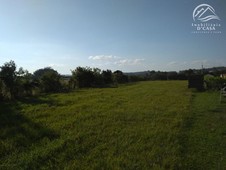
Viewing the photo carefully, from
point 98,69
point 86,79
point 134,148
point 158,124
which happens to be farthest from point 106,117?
point 98,69

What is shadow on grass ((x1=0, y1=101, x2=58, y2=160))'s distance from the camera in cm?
568

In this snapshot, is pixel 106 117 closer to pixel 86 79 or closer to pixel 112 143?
pixel 112 143

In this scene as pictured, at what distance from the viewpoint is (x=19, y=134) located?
684 cm

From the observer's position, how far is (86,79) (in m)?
33.8

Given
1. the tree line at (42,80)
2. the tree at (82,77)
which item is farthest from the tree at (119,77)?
the tree at (82,77)

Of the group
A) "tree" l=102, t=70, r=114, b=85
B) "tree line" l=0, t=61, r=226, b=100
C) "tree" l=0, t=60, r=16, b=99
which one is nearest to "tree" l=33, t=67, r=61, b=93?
"tree line" l=0, t=61, r=226, b=100

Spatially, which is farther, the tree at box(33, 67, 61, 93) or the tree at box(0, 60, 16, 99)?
the tree at box(33, 67, 61, 93)

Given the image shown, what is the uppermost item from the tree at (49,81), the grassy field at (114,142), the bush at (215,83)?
the tree at (49,81)

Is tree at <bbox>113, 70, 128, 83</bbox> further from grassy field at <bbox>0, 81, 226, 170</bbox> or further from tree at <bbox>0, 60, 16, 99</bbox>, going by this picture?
grassy field at <bbox>0, 81, 226, 170</bbox>

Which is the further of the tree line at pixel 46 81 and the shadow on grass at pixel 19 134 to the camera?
the tree line at pixel 46 81

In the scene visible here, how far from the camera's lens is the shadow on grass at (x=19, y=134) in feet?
18.6

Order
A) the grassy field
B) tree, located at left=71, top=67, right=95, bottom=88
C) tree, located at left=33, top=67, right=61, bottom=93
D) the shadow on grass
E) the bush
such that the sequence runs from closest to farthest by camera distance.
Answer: the grassy field, the shadow on grass, the bush, tree, located at left=33, top=67, right=61, bottom=93, tree, located at left=71, top=67, right=95, bottom=88

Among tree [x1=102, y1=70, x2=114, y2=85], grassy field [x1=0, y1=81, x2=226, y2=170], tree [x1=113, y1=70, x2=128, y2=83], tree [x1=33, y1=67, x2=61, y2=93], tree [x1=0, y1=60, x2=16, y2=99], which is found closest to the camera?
grassy field [x1=0, y1=81, x2=226, y2=170]

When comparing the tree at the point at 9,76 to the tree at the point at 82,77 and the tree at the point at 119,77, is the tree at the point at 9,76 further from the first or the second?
the tree at the point at 119,77
